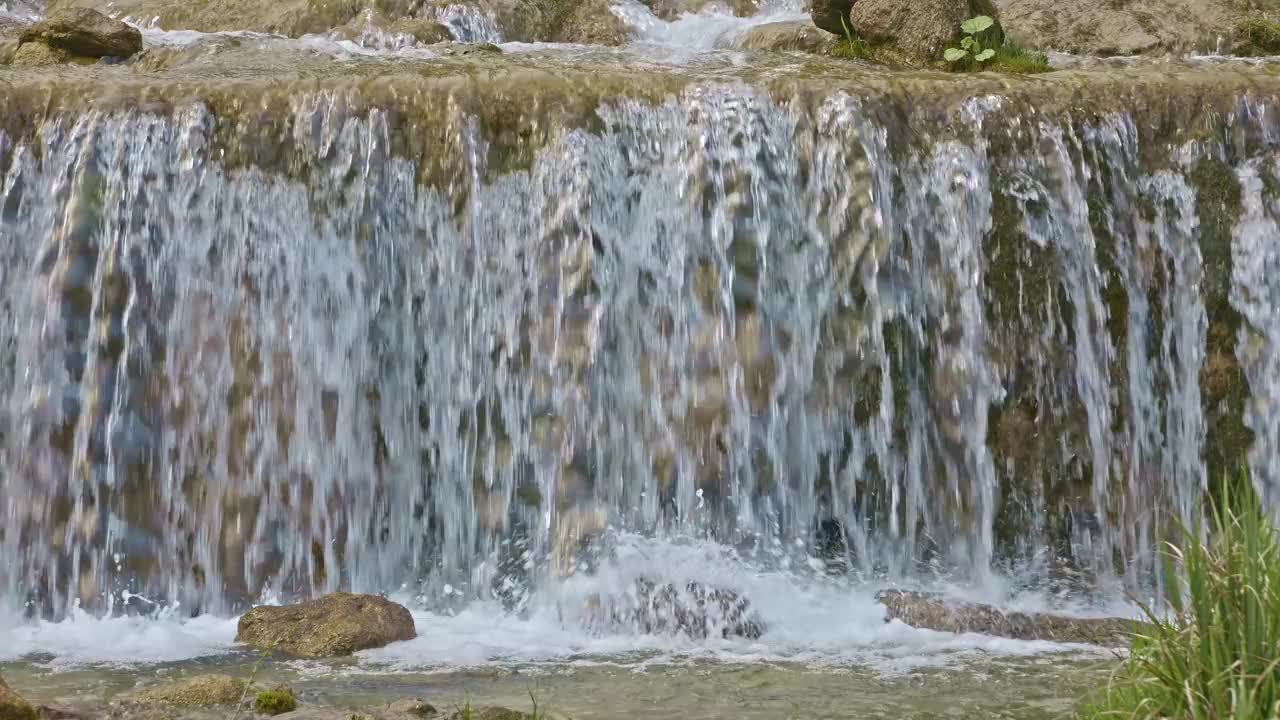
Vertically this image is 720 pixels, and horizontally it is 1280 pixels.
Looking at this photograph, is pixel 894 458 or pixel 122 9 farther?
pixel 122 9

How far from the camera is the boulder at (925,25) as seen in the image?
1096 cm

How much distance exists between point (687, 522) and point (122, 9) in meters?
9.68

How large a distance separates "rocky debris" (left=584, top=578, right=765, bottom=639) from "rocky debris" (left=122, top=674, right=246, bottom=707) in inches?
95.4

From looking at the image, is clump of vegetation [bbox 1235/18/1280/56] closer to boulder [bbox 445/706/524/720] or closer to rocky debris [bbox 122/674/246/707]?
boulder [bbox 445/706/524/720]

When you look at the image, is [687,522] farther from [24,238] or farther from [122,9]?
[122,9]

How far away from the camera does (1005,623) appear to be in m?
7.04

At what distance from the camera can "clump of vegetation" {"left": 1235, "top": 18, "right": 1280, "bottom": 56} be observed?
12.2m

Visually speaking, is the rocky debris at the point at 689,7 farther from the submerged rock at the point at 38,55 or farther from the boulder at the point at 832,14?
the submerged rock at the point at 38,55

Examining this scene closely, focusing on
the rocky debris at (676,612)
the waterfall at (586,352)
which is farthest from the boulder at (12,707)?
the waterfall at (586,352)

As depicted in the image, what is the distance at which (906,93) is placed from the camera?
892 cm

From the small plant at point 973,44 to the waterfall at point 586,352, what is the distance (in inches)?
83.0

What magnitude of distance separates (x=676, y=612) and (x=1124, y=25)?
8.19 m

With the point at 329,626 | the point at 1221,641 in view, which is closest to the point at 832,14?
the point at 329,626

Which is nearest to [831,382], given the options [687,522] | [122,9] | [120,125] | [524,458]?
[687,522]
